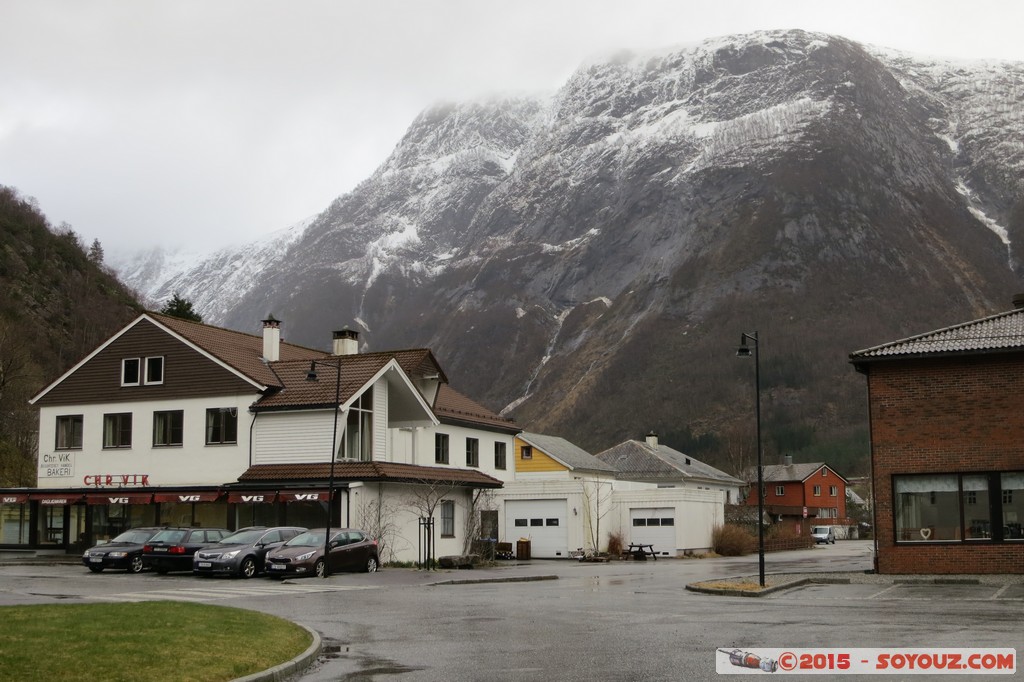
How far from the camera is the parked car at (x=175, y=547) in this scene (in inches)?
1362

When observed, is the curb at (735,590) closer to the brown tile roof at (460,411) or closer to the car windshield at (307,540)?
the car windshield at (307,540)

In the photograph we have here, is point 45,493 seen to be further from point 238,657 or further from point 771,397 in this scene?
point 771,397

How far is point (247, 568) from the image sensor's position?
3291 cm

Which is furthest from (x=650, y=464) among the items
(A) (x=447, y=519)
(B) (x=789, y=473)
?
(A) (x=447, y=519)

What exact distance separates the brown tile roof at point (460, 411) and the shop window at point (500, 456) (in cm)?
92

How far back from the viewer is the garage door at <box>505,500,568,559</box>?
5312 cm

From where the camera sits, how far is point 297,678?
13992mm

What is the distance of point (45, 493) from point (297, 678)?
34600mm

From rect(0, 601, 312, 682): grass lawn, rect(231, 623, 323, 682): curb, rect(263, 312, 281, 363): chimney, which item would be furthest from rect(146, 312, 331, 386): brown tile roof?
rect(231, 623, 323, 682): curb

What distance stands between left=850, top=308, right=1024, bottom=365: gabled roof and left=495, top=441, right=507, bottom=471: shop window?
26765 mm

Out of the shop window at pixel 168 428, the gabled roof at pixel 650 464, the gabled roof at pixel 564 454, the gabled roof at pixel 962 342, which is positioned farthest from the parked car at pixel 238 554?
the gabled roof at pixel 650 464

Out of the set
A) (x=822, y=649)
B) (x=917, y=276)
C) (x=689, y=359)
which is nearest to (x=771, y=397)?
(x=689, y=359)

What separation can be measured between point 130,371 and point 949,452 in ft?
103

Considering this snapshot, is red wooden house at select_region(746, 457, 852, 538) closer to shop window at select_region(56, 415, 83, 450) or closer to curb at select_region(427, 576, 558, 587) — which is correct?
shop window at select_region(56, 415, 83, 450)
